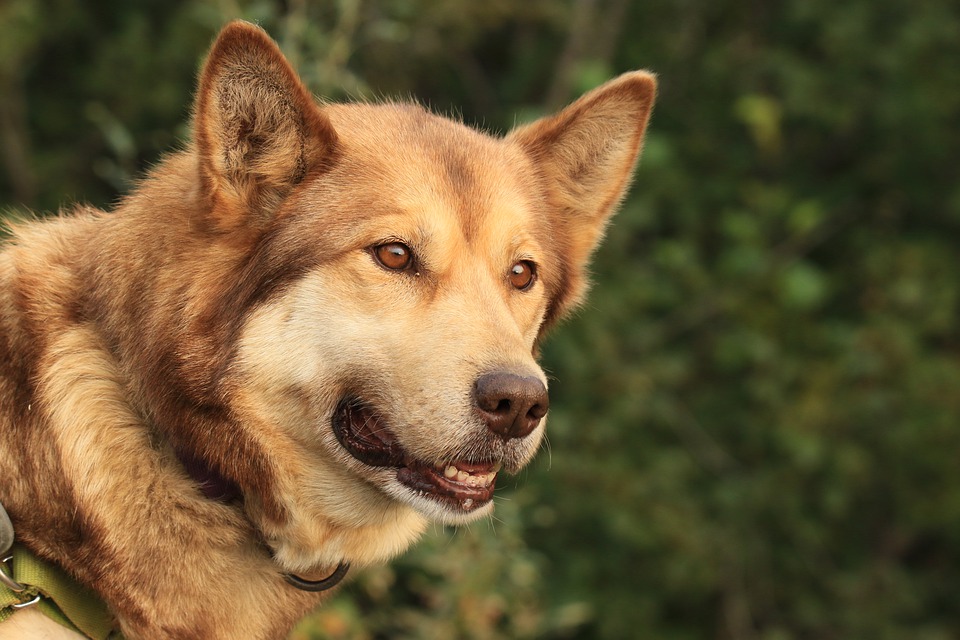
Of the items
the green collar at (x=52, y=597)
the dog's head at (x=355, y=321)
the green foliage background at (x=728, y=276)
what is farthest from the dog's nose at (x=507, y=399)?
the green foliage background at (x=728, y=276)

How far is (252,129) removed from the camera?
294cm

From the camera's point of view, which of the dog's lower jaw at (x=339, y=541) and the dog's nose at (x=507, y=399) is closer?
the dog's nose at (x=507, y=399)

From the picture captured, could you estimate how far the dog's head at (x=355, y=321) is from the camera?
2.87 metres

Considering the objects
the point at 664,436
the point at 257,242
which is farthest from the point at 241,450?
the point at 664,436

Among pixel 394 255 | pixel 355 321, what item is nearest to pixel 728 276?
pixel 394 255

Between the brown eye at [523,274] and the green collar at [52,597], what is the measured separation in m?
1.35

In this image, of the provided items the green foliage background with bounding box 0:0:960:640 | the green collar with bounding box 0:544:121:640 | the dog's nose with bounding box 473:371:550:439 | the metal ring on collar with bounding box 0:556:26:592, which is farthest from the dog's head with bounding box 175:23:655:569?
the green foliage background with bounding box 0:0:960:640

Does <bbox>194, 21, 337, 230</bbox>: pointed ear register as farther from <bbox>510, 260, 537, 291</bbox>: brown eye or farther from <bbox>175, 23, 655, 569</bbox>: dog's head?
<bbox>510, 260, 537, 291</bbox>: brown eye

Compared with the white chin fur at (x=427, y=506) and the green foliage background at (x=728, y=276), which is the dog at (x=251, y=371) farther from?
the green foliage background at (x=728, y=276)

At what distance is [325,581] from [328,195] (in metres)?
0.99

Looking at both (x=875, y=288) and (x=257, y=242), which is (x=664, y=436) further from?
(x=257, y=242)

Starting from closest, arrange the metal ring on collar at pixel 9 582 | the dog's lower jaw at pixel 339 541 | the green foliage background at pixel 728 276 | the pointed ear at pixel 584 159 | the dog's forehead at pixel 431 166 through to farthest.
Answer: the metal ring on collar at pixel 9 582
the dog's lower jaw at pixel 339 541
the dog's forehead at pixel 431 166
the pointed ear at pixel 584 159
the green foliage background at pixel 728 276

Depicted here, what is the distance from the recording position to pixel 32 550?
2738 millimetres

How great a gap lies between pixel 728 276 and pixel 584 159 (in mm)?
5293
